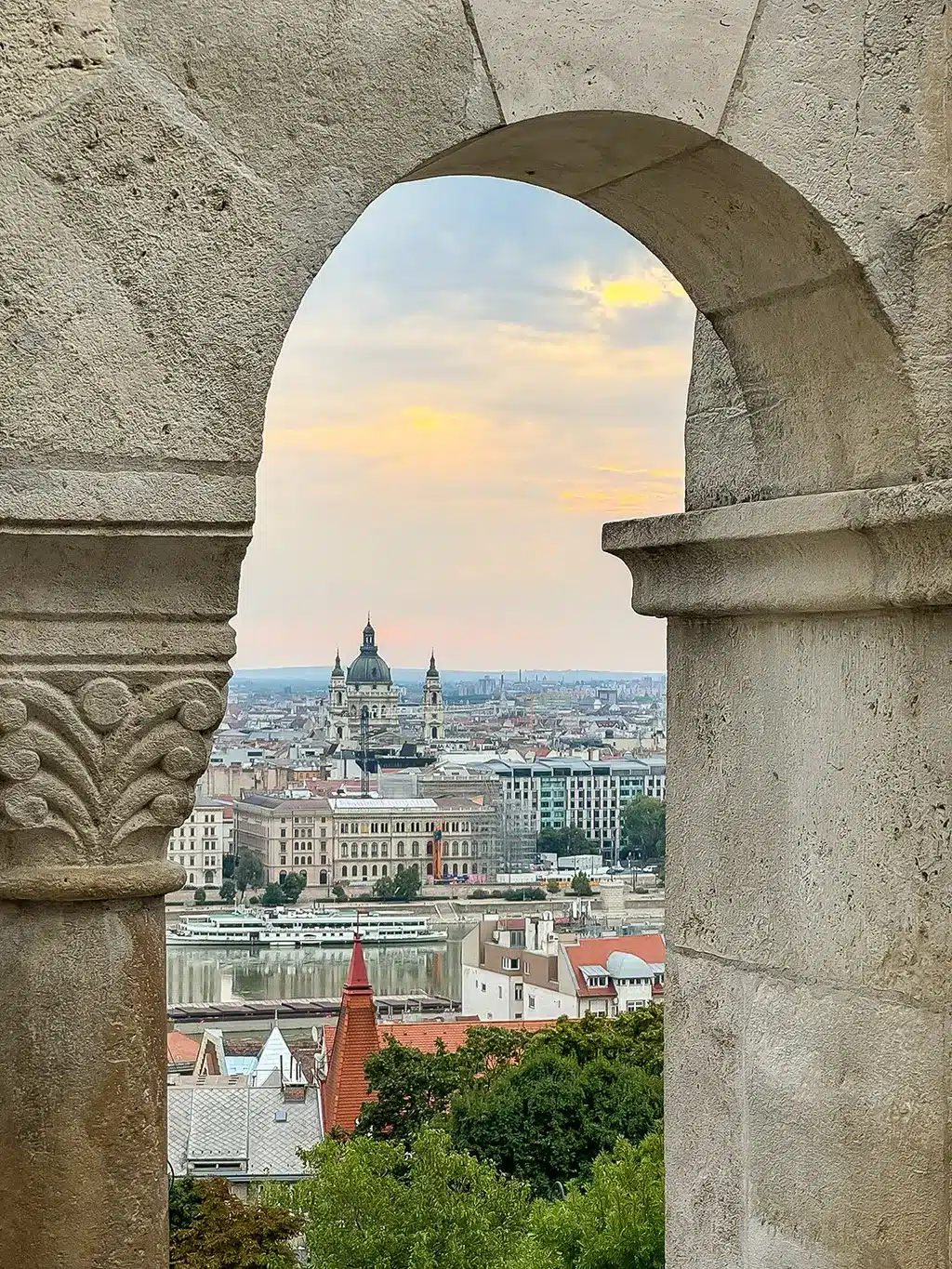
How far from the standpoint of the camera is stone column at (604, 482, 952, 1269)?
2273 mm

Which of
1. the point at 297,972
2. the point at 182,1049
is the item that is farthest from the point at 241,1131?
the point at 297,972

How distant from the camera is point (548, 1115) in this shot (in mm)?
22094

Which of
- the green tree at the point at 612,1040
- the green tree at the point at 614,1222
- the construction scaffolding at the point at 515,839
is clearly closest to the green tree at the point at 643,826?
the construction scaffolding at the point at 515,839

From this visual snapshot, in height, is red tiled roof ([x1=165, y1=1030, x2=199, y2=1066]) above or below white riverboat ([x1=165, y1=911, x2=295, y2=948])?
below

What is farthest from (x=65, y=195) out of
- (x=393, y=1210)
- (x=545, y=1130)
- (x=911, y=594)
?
(x=545, y=1130)

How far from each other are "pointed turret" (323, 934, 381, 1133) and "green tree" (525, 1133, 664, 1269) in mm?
17970

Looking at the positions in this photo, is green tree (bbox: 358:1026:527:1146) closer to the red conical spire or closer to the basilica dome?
the red conical spire

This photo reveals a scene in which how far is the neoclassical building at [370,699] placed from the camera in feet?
246

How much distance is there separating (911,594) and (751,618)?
35 centimetres

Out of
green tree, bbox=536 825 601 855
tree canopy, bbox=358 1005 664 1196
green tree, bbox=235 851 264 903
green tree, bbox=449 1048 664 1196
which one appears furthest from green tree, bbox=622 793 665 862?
green tree, bbox=449 1048 664 1196

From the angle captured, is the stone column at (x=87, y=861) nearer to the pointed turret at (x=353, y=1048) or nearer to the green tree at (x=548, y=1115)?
the green tree at (x=548, y=1115)

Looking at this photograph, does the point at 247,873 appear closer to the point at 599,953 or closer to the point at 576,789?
the point at 576,789

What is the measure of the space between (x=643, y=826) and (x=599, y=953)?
68.4ft

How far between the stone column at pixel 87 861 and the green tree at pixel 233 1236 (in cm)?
1567
